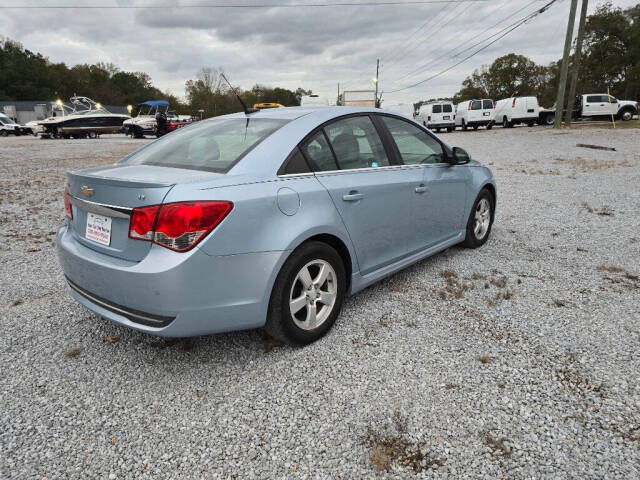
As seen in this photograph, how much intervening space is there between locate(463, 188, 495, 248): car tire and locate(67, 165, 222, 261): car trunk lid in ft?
10.2

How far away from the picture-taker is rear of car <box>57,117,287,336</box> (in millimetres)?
2188

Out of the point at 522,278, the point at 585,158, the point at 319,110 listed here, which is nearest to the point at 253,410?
the point at 319,110

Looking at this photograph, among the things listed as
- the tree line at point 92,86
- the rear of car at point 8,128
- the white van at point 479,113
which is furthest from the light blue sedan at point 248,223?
the tree line at point 92,86

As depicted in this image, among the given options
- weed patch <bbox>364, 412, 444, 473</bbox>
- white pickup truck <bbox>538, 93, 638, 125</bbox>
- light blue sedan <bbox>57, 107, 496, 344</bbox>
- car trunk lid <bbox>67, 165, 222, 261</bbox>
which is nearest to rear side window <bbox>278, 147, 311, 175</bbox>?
light blue sedan <bbox>57, 107, 496, 344</bbox>

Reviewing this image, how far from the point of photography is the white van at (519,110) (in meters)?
29.6

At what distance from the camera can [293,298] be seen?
271cm

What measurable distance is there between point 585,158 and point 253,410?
1327 centimetres

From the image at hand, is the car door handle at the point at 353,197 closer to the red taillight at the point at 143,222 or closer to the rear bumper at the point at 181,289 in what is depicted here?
the rear bumper at the point at 181,289

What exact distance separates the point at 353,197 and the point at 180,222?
1251mm

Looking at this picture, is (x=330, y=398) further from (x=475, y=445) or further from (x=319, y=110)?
(x=319, y=110)

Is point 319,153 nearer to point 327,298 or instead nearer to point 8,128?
point 327,298

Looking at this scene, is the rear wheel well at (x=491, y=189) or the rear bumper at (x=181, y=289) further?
the rear wheel well at (x=491, y=189)

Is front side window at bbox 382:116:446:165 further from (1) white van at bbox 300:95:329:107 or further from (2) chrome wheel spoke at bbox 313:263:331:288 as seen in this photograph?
(1) white van at bbox 300:95:329:107

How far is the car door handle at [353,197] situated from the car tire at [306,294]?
0.37 m
